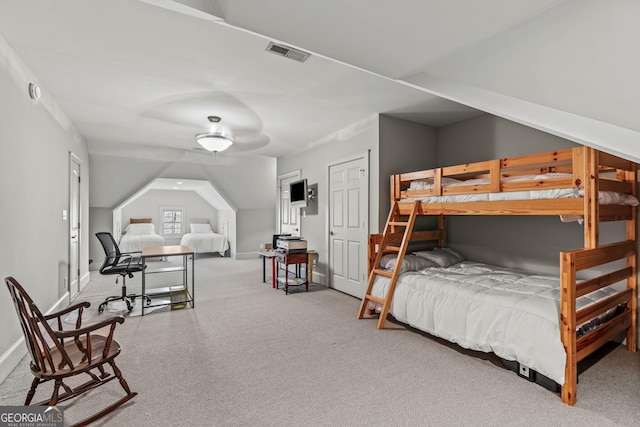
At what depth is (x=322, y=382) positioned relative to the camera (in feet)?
7.29

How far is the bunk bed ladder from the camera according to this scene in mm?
3270

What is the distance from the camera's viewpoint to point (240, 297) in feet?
14.7

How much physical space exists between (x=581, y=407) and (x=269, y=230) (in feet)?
23.7

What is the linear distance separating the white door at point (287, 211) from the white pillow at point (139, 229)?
4.77 metres

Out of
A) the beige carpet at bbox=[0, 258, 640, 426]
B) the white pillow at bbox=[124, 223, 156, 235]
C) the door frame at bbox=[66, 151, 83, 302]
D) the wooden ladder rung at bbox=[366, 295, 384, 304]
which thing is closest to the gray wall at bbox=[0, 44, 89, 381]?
the door frame at bbox=[66, 151, 83, 302]

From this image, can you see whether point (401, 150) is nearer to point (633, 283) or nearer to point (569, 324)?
point (633, 283)

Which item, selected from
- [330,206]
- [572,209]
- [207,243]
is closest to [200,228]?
[207,243]

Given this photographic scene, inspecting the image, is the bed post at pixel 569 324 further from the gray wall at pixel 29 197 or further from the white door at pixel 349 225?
the gray wall at pixel 29 197

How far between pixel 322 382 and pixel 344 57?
2.15 metres

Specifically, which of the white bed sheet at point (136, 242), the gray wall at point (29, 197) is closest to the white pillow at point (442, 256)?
the gray wall at point (29, 197)

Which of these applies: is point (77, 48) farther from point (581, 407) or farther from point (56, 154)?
point (581, 407)

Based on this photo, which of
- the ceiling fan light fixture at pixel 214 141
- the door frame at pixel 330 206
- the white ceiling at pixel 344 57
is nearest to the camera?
the white ceiling at pixel 344 57

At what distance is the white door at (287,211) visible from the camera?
6.07 m

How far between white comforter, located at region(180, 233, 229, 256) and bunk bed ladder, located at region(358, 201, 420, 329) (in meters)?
6.04
